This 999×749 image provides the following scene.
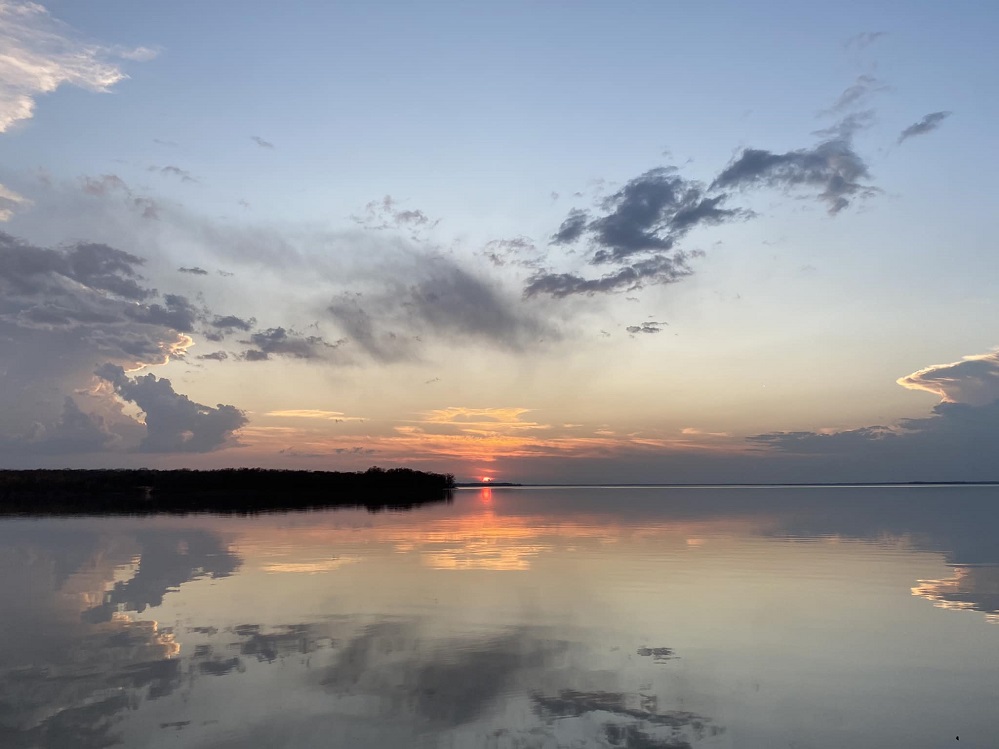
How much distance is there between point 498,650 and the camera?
18.3 m

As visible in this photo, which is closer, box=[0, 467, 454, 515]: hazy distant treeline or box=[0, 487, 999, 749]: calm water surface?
box=[0, 487, 999, 749]: calm water surface

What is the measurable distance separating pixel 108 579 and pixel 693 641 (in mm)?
23154

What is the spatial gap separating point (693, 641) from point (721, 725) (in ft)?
20.7

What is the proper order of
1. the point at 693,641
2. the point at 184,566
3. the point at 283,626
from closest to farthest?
the point at 693,641, the point at 283,626, the point at 184,566

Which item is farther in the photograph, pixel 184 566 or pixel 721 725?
pixel 184 566

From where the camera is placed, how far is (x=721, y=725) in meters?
13.2

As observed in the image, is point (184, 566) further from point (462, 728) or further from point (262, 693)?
point (462, 728)

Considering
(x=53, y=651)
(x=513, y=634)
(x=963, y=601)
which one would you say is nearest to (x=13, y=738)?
(x=53, y=651)

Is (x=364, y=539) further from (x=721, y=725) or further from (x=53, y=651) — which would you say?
(x=721, y=725)

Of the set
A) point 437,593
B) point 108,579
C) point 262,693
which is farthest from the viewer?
point 108,579

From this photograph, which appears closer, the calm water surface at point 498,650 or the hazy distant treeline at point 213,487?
the calm water surface at point 498,650

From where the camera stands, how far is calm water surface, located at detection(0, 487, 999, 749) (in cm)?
1305

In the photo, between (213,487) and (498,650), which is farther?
(213,487)

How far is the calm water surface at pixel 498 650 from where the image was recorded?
13047mm
